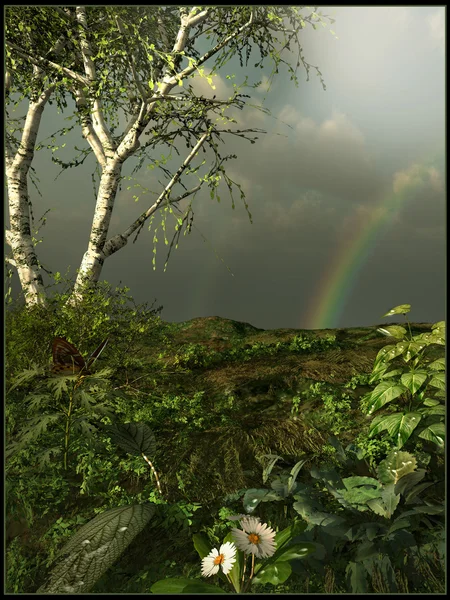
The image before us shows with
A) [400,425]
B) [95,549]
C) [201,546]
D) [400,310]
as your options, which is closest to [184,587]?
[201,546]

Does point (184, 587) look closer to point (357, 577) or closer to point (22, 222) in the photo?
point (357, 577)

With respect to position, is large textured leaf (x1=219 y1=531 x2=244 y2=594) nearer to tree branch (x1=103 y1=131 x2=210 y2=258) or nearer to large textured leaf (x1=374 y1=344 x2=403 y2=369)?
large textured leaf (x1=374 y1=344 x2=403 y2=369)

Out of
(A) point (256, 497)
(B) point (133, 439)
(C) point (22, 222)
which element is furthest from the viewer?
(C) point (22, 222)

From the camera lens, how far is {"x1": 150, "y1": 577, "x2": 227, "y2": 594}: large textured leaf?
7.00 feet

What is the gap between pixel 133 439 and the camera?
3588mm

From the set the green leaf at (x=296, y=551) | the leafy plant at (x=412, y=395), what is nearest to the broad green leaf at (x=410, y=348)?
the leafy plant at (x=412, y=395)

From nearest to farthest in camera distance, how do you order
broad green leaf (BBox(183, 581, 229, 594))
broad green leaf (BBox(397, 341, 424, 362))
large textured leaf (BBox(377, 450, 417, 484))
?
broad green leaf (BBox(183, 581, 229, 594)) → large textured leaf (BBox(377, 450, 417, 484)) → broad green leaf (BBox(397, 341, 424, 362))

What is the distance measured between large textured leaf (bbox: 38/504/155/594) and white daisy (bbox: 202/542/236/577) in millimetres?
574

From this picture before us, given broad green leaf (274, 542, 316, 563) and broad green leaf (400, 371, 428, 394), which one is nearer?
broad green leaf (274, 542, 316, 563)

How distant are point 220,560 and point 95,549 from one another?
80cm

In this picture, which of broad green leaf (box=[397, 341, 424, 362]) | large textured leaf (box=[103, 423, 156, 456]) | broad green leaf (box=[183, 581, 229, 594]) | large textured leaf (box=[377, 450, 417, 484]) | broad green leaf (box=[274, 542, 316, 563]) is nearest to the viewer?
→ broad green leaf (box=[183, 581, 229, 594])

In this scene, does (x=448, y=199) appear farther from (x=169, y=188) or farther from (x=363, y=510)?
(x=169, y=188)

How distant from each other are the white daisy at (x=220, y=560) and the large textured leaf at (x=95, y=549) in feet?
1.88

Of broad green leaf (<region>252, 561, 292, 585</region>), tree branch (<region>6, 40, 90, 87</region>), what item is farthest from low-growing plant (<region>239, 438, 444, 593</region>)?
tree branch (<region>6, 40, 90, 87</region>)
